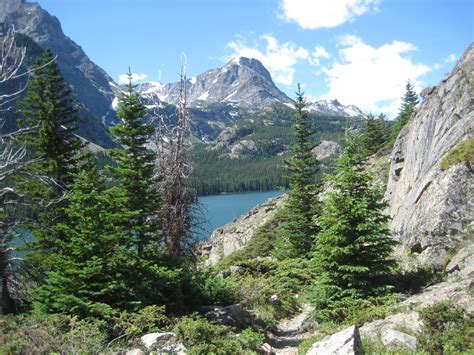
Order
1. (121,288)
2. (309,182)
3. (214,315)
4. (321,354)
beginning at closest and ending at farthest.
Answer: (321,354), (121,288), (214,315), (309,182)

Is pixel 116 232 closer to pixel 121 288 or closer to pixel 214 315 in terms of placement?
pixel 121 288

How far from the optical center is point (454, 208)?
14336 mm

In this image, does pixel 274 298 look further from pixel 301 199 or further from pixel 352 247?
pixel 301 199

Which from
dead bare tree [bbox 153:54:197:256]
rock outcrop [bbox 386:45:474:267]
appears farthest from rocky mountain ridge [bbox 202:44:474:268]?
dead bare tree [bbox 153:54:197:256]

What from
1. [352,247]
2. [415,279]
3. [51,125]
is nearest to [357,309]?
[352,247]

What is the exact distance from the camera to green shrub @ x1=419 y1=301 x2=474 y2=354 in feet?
25.6

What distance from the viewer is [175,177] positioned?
43.8ft

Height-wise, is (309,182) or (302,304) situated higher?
(309,182)

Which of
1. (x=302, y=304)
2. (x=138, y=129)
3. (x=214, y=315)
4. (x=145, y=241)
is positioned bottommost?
(x=302, y=304)

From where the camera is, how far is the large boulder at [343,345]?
7637 millimetres

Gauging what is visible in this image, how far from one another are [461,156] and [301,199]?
10930 millimetres

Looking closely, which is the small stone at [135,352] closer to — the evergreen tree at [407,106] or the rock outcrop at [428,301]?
the rock outcrop at [428,301]

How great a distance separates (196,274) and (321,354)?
7711 mm

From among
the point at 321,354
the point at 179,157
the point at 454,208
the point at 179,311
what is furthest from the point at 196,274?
the point at 454,208
